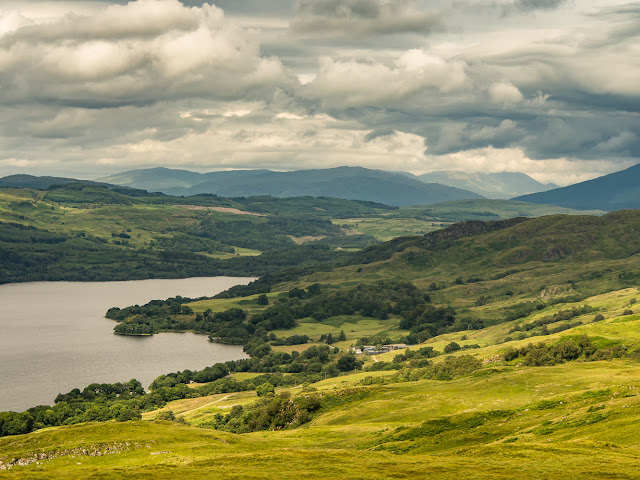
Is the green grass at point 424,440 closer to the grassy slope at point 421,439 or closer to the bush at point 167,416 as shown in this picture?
the grassy slope at point 421,439

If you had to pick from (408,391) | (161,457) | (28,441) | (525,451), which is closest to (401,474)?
(525,451)

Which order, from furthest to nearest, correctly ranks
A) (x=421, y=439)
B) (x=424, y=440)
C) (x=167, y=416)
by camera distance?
(x=167, y=416) < (x=421, y=439) < (x=424, y=440)

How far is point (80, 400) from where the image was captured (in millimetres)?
197750

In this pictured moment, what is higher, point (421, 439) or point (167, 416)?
point (421, 439)

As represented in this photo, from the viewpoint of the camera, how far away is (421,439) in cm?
8044

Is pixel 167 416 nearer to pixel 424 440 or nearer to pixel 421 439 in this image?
pixel 421 439

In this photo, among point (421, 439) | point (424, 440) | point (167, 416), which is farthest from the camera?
point (167, 416)

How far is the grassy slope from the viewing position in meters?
56.8

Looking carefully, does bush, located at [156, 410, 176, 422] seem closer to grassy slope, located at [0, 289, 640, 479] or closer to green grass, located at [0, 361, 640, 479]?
grassy slope, located at [0, 289, 640, 479]

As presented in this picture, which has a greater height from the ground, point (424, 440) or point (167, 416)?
point (424, 440)

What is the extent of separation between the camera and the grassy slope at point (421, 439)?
56.8 meters

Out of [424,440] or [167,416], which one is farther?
[167,416]

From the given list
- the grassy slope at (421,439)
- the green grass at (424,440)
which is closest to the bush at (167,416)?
the grassy slope at (421,439)

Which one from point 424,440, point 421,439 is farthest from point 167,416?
point 424,440
